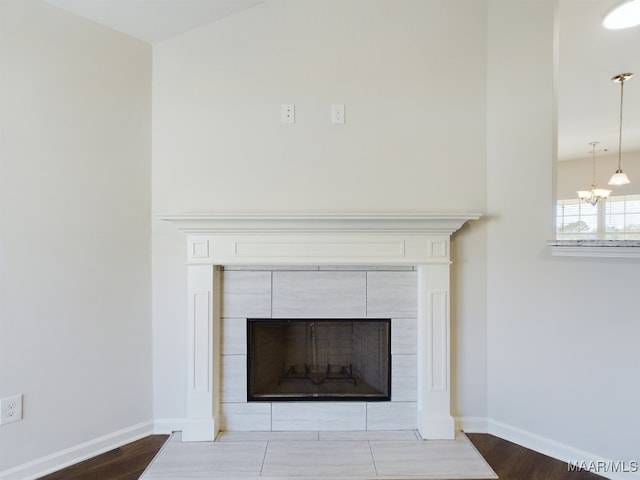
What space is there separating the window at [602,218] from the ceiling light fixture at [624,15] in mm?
4400

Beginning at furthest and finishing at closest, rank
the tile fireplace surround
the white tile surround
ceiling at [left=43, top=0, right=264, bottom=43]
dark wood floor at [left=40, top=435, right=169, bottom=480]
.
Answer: the white tile surround, the tile fireplace surround, ceiling at [left=43, top=0, right=264, bottom=43], dark wood floor at [left=40, top=435, right=169, bottom=480]

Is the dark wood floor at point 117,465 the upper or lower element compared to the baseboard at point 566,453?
lower

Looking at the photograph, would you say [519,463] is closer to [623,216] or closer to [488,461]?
[488,461]

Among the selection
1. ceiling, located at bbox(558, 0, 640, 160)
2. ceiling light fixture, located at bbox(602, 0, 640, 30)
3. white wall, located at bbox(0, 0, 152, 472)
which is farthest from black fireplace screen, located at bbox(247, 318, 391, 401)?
ceiling, located at bbox(558, 0, 640, 160)

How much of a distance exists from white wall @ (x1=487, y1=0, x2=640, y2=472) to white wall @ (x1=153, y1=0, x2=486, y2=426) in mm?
143

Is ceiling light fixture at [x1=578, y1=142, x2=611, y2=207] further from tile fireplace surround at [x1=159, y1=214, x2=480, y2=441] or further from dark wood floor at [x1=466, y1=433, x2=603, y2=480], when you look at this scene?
dark wood floor at [x1=466, y1=433, x2=603, y2=480]

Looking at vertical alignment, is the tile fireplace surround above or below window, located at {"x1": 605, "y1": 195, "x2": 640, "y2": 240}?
below

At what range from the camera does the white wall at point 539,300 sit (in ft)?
5.48

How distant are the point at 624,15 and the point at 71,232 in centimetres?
320

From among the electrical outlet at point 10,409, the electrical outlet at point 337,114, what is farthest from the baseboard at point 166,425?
the electrical outlet at point 337,114

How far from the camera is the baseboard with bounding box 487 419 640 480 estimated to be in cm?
163

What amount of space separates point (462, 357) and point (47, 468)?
2.37m

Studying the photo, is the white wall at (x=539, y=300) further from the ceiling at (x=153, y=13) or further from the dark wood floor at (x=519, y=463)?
the ceiling at (x=153, y=13)

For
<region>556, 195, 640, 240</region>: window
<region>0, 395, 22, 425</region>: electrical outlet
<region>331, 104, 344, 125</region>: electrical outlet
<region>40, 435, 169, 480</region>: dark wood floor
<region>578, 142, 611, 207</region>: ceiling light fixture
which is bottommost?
<region>40, 435, 169, 480</region>: dark wood floor
